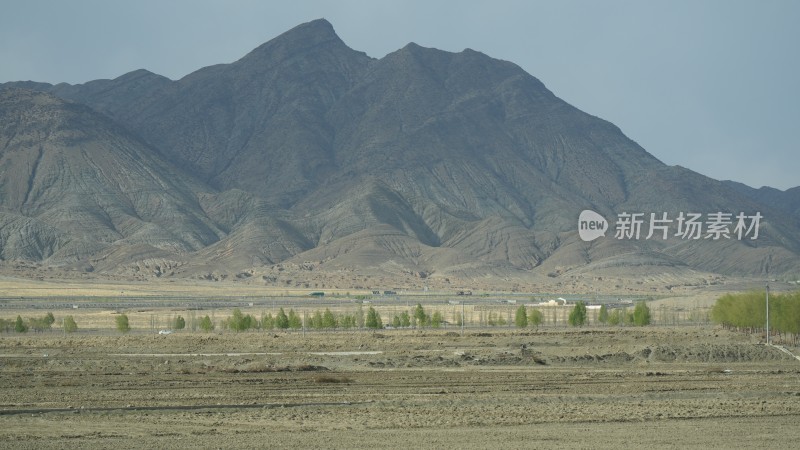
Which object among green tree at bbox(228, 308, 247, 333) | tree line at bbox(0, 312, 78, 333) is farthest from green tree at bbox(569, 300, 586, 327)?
tree line at bbox(0, 312, 78, 333)

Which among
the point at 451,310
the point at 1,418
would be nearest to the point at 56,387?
the point at 1,418

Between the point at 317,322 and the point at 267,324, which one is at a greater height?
the point at 317,322

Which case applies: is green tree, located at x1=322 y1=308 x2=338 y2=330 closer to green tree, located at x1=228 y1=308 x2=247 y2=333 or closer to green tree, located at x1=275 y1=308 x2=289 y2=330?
green tree, located at x1=275 y1=308 x2=289 y2=330

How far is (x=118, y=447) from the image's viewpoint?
3025 cm

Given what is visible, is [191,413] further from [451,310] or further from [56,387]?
[451,310]

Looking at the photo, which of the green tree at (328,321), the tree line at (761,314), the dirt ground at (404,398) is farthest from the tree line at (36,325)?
the tree line at (761,314)

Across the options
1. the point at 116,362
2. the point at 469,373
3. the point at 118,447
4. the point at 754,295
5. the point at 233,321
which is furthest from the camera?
the point at 233,321

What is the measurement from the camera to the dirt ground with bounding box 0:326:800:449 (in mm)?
32406

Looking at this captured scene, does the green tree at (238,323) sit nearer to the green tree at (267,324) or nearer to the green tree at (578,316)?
the green tree at (267,324)

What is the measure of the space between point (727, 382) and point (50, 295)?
164880mm

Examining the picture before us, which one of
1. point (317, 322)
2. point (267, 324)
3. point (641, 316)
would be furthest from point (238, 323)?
point (641, 316)

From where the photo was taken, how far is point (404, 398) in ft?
139

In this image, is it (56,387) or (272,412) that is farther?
(56,387)

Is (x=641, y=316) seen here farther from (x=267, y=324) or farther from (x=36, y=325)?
(x=36, y=325)
